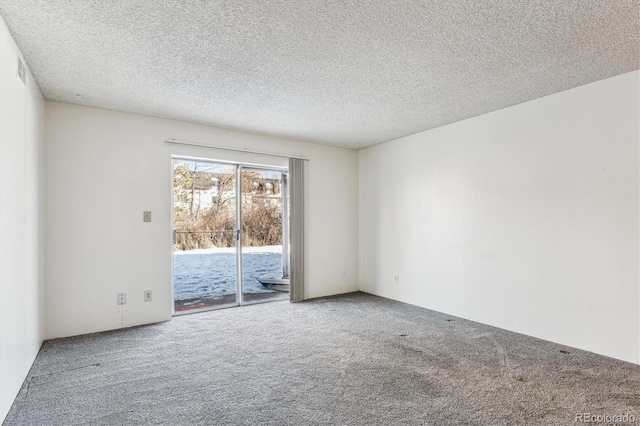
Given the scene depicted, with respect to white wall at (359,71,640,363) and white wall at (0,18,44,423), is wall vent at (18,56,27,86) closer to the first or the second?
white wall at (0,18,44,423)

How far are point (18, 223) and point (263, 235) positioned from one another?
308cm

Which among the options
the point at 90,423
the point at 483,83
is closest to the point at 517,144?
the point at 483,83

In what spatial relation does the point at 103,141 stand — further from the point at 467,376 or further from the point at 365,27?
the point at 467,376

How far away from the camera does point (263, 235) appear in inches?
208

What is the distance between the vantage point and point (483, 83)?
3.20 metres

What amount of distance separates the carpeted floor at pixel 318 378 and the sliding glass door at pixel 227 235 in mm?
1142

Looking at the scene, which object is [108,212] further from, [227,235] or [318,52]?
[318,52]

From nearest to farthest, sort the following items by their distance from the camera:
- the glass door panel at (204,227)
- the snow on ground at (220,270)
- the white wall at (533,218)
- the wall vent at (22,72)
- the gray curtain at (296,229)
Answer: the wall vent at (22,72) < the white wall at (533,218) < the glass door panel at (204,227) < the snow on ground at (220,270) < the gray curtain at (296,229)

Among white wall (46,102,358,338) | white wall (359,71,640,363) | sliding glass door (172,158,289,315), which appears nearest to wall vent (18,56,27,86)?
white wall (46,102,358,338)

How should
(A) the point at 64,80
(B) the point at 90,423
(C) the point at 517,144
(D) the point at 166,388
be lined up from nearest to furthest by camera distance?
(B) the point at 90,423, (D) the point at 166,388, (A) the point at 64,80, (C) the point at 517,144

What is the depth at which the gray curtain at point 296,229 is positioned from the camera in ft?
17.1

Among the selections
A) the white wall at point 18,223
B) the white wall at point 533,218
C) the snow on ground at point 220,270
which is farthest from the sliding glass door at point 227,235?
the white wall at point 533,218

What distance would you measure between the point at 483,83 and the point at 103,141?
13.3ft

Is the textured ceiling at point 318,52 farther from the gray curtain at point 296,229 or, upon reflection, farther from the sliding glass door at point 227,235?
the gray curtain at point 296,229
